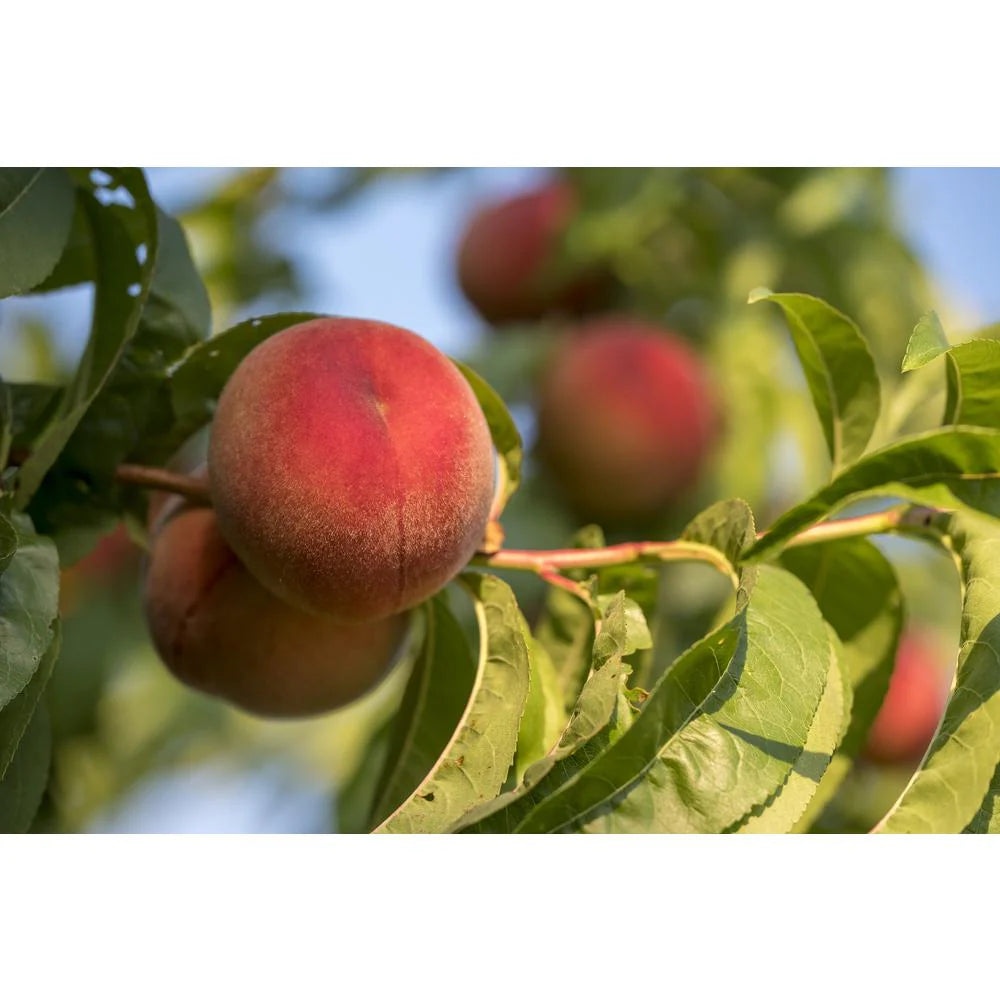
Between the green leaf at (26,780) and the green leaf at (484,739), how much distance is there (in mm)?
294

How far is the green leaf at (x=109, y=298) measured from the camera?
3.00 feet

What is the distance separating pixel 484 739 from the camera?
899 millimetres

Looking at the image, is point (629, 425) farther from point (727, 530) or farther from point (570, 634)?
point (727, 530)

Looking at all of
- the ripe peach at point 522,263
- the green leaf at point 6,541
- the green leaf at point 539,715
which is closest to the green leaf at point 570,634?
the green leaf at point 539,715

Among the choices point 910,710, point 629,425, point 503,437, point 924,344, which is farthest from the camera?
point 910,710

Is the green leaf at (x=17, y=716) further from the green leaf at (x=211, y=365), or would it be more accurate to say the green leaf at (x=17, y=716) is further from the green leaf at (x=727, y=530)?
the green leaf at (x=727, y=530)

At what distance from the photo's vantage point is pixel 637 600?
1033 mm

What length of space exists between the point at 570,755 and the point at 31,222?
1.94 feet

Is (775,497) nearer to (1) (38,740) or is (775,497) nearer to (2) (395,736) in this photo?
(2) (395,736)

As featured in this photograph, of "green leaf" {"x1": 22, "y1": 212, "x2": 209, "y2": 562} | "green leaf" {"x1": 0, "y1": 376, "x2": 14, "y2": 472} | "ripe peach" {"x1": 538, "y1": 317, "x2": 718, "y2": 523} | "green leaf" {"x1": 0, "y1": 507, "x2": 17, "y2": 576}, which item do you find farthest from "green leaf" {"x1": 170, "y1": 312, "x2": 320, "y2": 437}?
"ripe peach" {"x1": 538, "y1": 317, "x2": 718, "y2": 523}

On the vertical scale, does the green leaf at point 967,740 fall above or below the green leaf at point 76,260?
below

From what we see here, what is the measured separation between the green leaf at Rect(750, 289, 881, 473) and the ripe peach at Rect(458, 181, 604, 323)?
168 centimetres

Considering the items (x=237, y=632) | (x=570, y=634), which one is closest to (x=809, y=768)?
(x=570, y=634)
